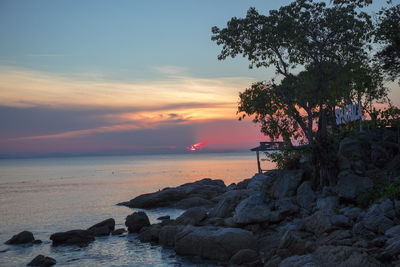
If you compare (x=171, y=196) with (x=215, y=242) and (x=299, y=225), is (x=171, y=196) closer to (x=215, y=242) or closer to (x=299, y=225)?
(x=215, y=242)

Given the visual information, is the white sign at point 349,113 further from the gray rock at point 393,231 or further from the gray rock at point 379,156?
the gray rock at point 393,231

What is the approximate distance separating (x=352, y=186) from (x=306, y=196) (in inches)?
100

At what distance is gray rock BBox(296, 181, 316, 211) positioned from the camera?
20.4 metres

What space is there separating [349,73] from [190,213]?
42.9 ft

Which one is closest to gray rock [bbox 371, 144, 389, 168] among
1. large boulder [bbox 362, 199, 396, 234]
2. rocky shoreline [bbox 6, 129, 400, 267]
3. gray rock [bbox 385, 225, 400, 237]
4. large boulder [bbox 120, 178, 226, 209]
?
rocky shoreline [bbox 6, 129, 400, 267]

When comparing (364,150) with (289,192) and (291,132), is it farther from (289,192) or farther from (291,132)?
(291,132)

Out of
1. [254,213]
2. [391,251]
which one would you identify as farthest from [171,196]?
[391,251]

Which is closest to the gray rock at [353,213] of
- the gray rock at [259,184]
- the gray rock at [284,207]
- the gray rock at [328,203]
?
the gray rock at [328,203]

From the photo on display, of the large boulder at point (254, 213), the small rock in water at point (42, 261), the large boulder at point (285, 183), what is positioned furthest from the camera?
the large boulder at point (285, 183)

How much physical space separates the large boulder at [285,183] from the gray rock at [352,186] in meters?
2.87

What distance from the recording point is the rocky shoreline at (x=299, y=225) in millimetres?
13031

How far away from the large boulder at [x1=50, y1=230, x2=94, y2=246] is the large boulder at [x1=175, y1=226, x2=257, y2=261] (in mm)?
7425

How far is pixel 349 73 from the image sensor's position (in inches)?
917

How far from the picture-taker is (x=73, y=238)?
77.5 ft
